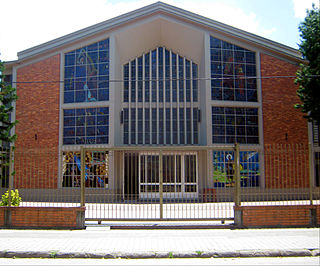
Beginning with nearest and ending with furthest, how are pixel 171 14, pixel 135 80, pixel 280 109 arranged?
1. pixel 135 80
2. pixel 280 109
3. pixel 171 14

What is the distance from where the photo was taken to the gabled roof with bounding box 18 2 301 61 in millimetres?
19766

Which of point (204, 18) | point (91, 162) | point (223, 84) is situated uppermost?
point (204, 18)

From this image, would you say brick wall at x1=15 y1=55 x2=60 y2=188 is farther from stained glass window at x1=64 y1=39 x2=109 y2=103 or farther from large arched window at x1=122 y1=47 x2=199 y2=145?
large arched window at x1=122 y1=47 x2=199 y2=145

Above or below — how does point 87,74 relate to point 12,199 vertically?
above

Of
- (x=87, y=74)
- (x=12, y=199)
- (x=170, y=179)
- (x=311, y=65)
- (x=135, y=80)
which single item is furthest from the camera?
(x=87, y=74)

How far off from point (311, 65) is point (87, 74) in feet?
42.6

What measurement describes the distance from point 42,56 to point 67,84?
2.51 meters

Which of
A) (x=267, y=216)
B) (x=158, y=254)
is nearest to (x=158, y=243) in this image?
(x=158, y=254)

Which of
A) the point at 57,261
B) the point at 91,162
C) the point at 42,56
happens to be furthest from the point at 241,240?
the point at 42,56

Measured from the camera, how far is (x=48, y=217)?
9.91m

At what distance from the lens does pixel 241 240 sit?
834cm

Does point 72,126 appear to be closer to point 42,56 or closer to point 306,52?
point 42,56

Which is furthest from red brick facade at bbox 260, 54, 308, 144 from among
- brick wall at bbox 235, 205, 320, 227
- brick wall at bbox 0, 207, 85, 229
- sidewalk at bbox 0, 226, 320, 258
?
brick wall at bbox 0, 207, 85, 229

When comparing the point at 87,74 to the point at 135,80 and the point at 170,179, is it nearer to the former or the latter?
the point at 135,80
